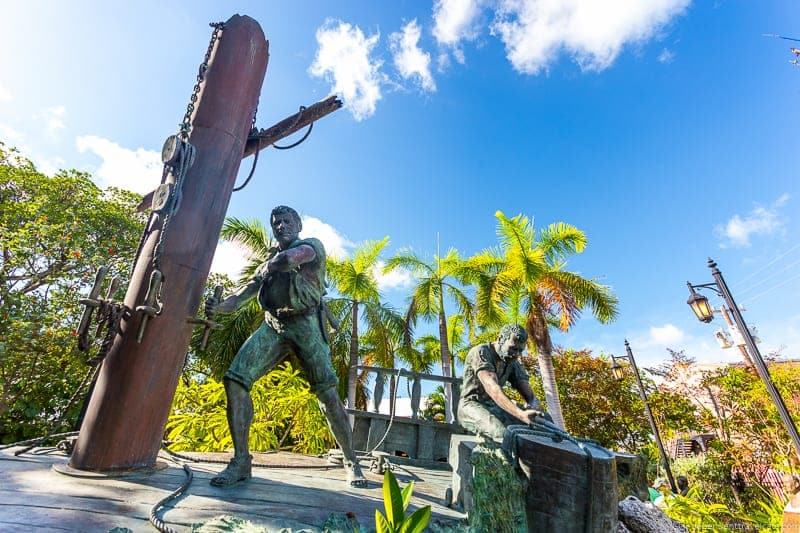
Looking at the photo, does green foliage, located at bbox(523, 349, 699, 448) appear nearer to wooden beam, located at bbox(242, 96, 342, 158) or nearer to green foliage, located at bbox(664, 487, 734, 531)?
green foliage, located at bbox(664, 487, 734, 531)

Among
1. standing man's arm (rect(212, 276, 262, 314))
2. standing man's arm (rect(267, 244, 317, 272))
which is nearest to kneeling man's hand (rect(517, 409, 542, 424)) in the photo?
standing man's arm (rect(267, 244, 317, 272))

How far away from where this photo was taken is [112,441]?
279 cm

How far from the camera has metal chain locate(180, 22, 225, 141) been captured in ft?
11.7

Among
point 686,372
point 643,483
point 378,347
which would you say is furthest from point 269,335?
point 686,372

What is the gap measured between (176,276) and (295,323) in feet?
3.16

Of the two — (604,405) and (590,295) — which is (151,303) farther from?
(604,405)

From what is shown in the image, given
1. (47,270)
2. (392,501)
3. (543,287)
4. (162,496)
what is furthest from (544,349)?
(47,270)

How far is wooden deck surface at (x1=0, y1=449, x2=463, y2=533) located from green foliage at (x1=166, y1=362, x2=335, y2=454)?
164 inches

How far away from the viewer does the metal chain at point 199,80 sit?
355 cm

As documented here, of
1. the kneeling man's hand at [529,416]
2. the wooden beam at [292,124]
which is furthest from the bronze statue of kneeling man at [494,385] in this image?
the wooden beam at [292,124]

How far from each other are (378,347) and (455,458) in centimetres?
1221

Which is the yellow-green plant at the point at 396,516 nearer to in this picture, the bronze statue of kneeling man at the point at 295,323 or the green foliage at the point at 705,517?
the bronze statue of kneeling man at the point at 295,323

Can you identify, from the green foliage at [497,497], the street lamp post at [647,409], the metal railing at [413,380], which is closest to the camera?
the green foliage at [497,497]

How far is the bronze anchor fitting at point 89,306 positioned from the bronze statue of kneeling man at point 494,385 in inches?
111
